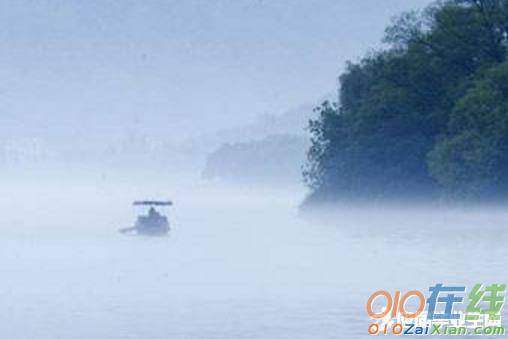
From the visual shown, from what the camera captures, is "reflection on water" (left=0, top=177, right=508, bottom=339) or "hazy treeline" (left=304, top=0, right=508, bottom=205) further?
"hazy treeline" (left=304, top=0, right=508, bottom=205)

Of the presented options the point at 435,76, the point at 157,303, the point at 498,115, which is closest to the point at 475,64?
the point at 435,76

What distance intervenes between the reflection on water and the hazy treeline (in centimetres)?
315

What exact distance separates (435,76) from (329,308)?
205ft

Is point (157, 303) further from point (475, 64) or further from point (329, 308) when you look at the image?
point (475, 64)

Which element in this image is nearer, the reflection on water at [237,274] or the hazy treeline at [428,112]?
the reflection on water at [237,274]

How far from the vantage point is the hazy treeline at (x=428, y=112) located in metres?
99.3

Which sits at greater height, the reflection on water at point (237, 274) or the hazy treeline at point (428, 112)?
the hazy treeline at point (428, 112)

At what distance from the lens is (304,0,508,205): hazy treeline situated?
99.3 metres

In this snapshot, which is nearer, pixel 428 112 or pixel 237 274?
pixel 237 274

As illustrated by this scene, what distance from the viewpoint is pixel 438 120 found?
11131 centimetres

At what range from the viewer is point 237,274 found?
6569 centimetres

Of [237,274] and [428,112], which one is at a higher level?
[428,112]

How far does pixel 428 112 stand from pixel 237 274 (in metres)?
50.0

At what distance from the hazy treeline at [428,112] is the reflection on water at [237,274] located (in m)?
3.15
